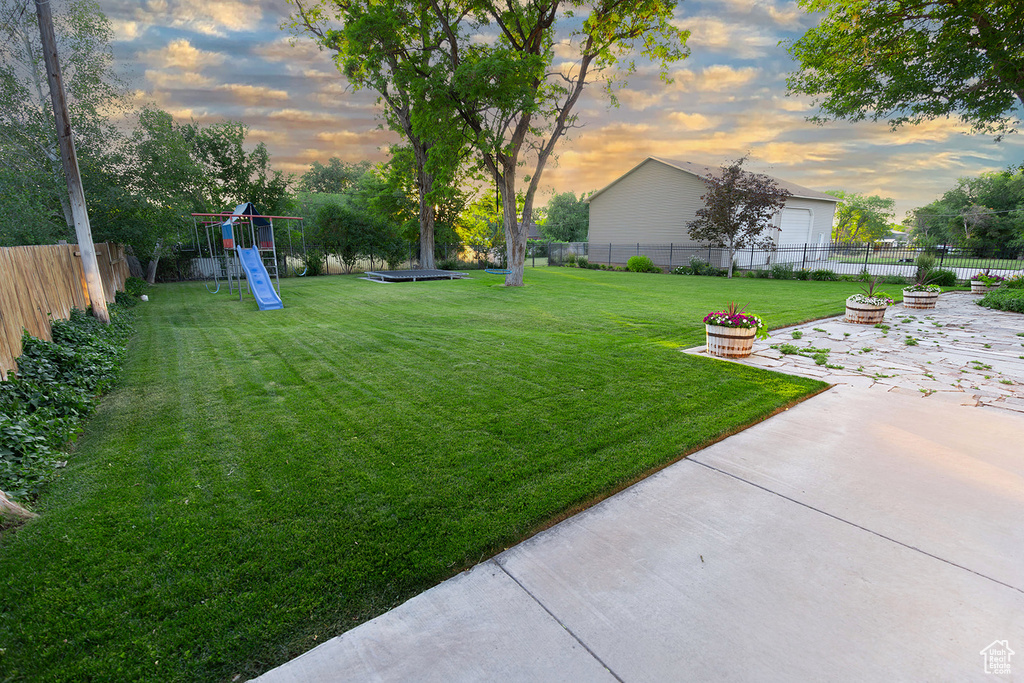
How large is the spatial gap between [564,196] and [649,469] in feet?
148

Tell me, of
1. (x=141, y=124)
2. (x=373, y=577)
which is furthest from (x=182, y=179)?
(x=373, y=577)

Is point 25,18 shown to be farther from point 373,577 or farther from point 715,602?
point 715,602

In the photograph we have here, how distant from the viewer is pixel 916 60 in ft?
43.3

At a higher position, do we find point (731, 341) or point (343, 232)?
point (343, 232)

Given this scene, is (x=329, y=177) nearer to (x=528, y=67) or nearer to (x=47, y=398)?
(x=528, y=67)

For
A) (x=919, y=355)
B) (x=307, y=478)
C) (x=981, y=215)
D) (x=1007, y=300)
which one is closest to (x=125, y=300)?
(x=307, y=478)

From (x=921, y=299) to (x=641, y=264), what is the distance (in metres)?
14.1

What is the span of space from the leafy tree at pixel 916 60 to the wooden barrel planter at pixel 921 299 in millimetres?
8000

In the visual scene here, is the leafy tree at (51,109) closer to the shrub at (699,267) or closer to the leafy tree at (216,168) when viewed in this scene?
the leafy tree at (216,168)

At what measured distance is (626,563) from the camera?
78.4 inches

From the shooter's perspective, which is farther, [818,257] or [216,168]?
[818,257]

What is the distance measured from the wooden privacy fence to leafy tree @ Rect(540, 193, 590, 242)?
125ft
